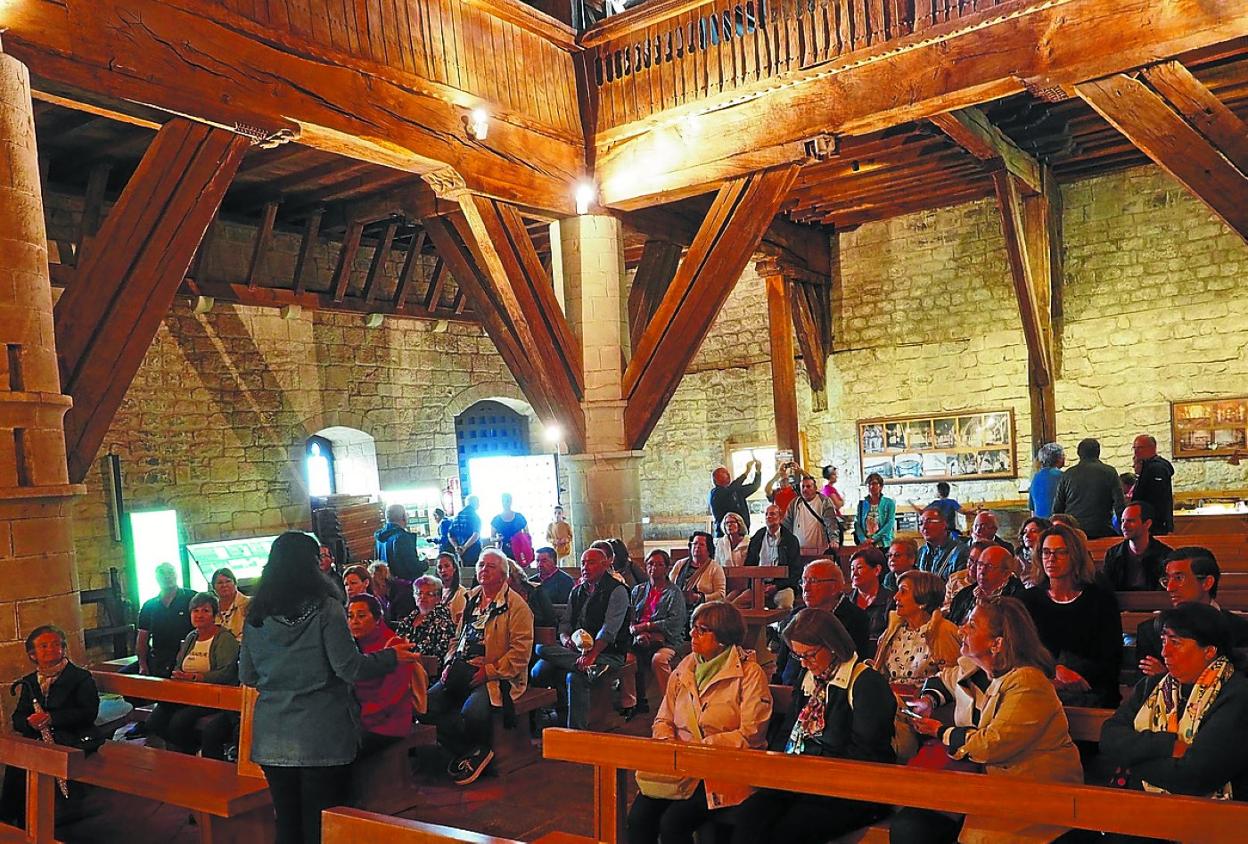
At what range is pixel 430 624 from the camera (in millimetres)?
5191

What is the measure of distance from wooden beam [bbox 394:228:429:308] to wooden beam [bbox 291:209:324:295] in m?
1.16

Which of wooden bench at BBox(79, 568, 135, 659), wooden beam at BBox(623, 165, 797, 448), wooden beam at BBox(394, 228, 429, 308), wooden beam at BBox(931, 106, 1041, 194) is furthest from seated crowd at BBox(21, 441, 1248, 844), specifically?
wooden beam at BBox(394, 228, 429, 308)

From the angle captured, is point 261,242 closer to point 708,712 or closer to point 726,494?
point 726,494

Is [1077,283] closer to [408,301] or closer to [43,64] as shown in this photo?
[408,301]

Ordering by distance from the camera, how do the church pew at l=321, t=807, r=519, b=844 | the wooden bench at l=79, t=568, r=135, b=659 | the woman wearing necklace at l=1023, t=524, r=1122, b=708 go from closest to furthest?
1. the church pew at l=321, t=807, r=519, b=844
2. the woman wearing necklace at l=1023, t=524, r=1122, b=708
3. the wooden bench at l=79, t=568, r=135, b=659

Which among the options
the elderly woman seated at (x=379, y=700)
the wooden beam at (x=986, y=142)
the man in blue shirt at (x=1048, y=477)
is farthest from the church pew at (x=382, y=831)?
the wooden beam at (x=986, y=142)

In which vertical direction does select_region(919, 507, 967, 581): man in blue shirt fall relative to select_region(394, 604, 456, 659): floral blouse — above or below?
above

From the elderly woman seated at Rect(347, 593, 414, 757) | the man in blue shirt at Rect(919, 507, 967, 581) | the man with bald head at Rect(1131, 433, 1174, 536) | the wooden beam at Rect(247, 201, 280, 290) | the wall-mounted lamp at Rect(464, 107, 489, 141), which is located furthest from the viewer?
the wooden beam at Rect(247, 201, 280, 290)

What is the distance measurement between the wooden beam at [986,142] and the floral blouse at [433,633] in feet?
15.9

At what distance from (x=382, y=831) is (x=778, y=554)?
14.0 feet

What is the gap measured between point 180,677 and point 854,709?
11.7ft

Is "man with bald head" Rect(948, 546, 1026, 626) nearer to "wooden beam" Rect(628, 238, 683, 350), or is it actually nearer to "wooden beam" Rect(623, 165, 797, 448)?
"wooden beam" Rect(623, 165, 797, 448)

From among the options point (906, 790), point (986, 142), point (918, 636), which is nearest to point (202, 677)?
point (918, 636)

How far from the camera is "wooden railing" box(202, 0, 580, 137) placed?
5.68m
